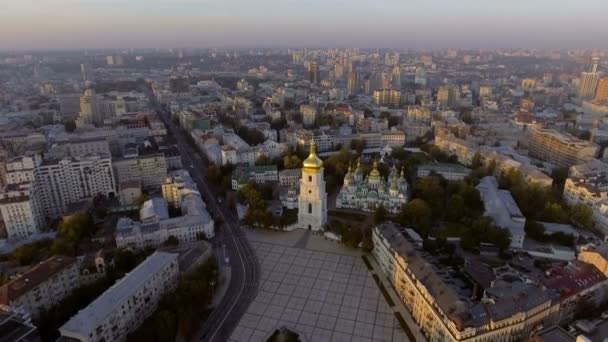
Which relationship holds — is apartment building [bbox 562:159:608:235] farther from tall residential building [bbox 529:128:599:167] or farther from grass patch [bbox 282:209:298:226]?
grass patch [bbox 282:209:298:226]

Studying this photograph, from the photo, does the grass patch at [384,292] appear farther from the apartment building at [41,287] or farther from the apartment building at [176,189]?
the apartment building at [41,287]

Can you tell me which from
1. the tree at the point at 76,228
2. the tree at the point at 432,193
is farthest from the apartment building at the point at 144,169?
the tree at the point at 432,193

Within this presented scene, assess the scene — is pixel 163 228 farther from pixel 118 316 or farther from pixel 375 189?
pixel 375 189

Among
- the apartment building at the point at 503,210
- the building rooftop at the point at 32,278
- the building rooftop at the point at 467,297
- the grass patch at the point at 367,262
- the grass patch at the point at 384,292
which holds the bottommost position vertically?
the grass patch at the point at 384,292

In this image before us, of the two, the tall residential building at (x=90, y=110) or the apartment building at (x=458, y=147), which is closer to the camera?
the apartment building at (x=458, y=147)

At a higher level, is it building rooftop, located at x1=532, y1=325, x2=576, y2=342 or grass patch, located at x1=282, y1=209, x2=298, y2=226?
building rooftop, located at x1=532, y1=325, x2=576, y2=342

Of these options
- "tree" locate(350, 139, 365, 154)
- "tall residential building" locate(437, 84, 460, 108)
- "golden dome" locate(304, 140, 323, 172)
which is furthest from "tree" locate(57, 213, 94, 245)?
Result: "tall residential building" locate(437, 84, 460, 108)
